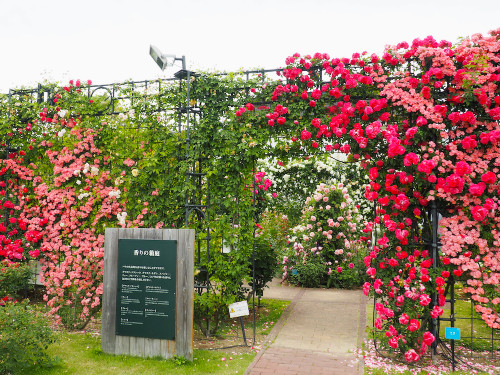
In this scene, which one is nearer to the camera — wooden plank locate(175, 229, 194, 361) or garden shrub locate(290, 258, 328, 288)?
wooden plank locate(175, 229, 194, 361)

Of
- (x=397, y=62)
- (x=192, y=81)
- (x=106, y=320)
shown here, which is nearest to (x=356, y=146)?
(x=397, y=62)

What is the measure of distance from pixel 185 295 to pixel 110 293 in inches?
41.0

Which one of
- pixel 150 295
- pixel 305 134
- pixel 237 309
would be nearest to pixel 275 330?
pixel 237 309

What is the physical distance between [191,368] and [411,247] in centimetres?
307

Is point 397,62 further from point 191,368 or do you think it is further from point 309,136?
point 191,368

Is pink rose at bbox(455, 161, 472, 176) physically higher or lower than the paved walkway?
higher

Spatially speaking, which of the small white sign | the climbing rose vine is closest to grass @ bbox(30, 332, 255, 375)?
the small white sign

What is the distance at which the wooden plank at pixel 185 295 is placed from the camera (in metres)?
4.90

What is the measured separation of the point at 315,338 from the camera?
5.93 meters

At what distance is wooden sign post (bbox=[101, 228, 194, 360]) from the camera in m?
4.94

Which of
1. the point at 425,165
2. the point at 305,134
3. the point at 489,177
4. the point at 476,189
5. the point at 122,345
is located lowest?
the point at 122,345

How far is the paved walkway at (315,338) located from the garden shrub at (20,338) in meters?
2.30

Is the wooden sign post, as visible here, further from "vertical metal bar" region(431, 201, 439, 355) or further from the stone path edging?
"vertical metal bar" region(431, 201, 439, 355)

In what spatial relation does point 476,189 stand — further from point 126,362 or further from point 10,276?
point 10,276
